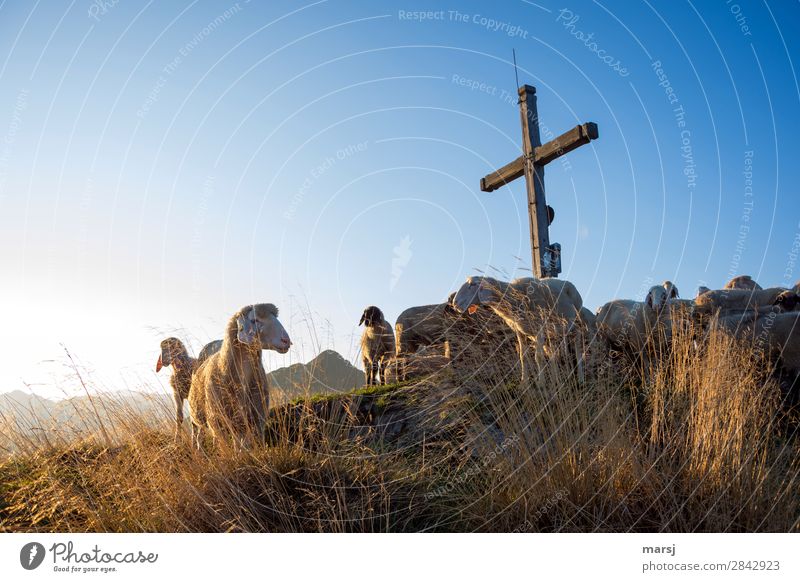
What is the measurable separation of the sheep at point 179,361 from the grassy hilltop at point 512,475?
2.94 feet

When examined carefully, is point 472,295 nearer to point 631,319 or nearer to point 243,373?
point 631,319

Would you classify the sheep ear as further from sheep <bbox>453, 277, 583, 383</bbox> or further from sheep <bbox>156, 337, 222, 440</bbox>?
sheep <bbox>453, 277, 583, 383</bbox>

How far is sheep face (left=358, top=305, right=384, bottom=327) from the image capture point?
10.3 meters

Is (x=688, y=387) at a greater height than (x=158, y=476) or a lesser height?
greater

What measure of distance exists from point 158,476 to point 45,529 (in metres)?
1.09

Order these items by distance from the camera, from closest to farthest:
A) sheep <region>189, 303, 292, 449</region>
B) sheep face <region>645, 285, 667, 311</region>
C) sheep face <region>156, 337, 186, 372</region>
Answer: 1. sheep <region>189, 303, 292, 449</region>
2. sheep face <region>156, 337, 186, 372</region>
3. sheep face <region>645, 285, 667, 311</region>
